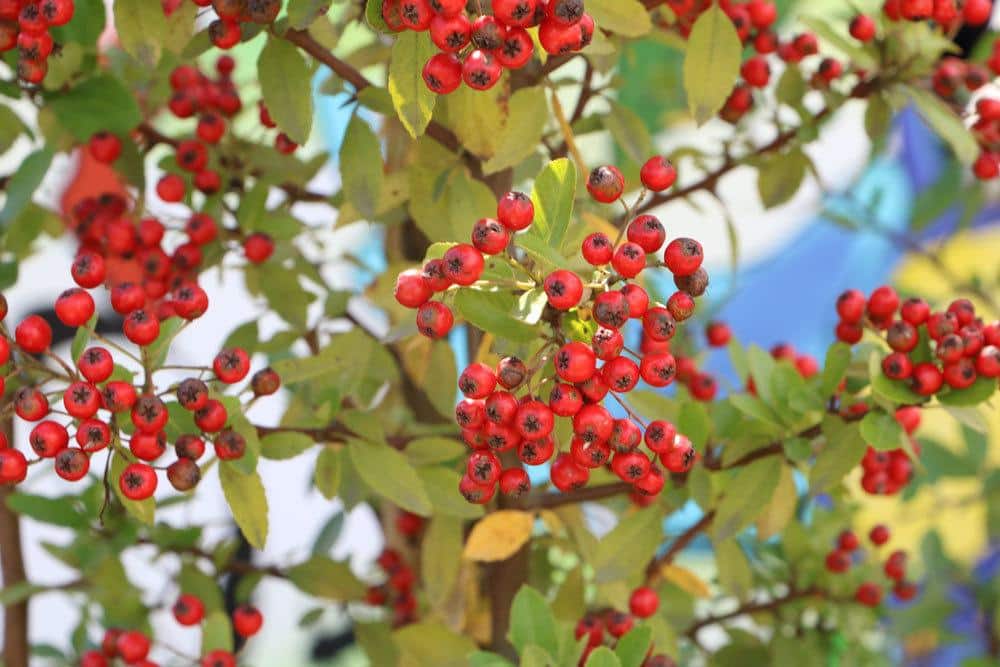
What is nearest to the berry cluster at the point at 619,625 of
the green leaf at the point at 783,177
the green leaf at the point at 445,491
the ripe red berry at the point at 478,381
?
the green leaf at the point at 445,491

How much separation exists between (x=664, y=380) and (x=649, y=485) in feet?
0.20

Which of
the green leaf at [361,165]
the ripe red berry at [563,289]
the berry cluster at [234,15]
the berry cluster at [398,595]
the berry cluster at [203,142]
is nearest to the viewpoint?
the ripe red berry at [563,289]

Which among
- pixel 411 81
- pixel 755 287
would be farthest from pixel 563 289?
pixel 755 287

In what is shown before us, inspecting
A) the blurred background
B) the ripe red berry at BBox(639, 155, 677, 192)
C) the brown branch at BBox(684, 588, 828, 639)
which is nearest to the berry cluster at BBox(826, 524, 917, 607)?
the brown branch at BBox(684, 588, 828, 639)

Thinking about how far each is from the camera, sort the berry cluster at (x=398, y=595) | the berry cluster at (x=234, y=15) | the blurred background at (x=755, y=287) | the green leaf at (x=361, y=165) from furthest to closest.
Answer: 1. the blurred background at (x=755, y=287)
2. the berry cluster at (x=398, y=595)
3. the green leaf at (x=361, y=165)
4. the berry cluster at (x=234, y=15)

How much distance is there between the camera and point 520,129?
2.05 ft

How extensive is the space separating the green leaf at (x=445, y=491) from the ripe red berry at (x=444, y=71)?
28cm

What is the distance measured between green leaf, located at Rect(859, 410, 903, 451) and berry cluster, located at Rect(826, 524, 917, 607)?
0.89 ft

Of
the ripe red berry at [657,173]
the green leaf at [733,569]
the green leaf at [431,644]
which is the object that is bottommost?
the green leaf at [431,644]

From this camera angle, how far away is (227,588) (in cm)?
→ 178

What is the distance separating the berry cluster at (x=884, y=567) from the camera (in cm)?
85

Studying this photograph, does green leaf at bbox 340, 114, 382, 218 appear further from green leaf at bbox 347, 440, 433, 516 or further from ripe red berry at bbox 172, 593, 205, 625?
ripe red berry at bbox 172, 593, 205, 625

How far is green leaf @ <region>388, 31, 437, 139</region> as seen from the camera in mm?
512

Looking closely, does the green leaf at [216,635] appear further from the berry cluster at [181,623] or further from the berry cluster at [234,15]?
the berry cluster at [234,15]
